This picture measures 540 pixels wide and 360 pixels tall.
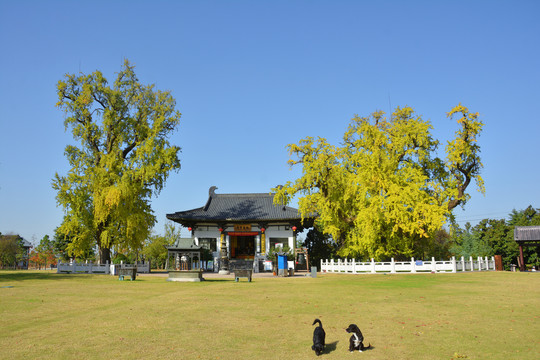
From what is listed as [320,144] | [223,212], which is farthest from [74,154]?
[320,144]

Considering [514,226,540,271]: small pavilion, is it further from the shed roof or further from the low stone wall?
the low stone wall

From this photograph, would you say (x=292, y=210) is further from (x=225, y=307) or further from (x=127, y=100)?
(x=225, y=307)

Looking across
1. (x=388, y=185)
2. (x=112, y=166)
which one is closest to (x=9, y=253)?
(x=112, y=166)

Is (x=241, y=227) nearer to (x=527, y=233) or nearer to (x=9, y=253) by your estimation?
(x=527, y=233)

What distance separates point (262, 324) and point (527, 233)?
24870 mm

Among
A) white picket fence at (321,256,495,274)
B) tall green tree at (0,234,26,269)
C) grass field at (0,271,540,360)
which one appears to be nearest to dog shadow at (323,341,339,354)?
grass field at (0,271,540,360)

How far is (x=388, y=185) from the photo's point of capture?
25.9 meters

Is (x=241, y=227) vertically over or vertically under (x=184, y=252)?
over

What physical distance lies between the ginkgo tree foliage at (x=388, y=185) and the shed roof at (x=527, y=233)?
12.9 ft

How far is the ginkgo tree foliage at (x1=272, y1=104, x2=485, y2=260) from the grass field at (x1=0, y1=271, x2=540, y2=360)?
39.7ft

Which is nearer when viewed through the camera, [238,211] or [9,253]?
[238,211]

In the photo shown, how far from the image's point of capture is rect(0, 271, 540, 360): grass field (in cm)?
639

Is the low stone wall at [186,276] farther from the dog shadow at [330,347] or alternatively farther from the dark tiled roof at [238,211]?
the dark tiled roof at [238,211]

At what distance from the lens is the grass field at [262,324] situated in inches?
252
